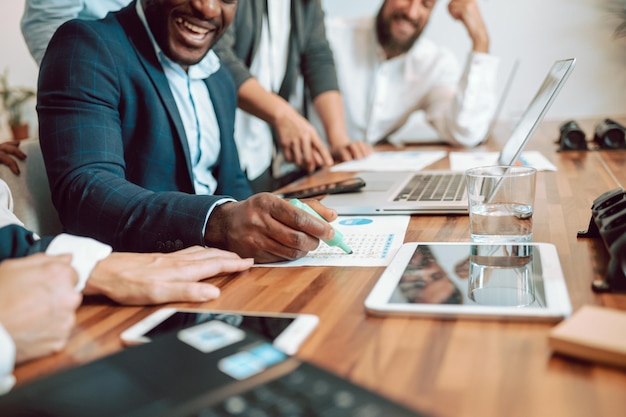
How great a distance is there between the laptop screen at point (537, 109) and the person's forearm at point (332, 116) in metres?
Result: 0.88

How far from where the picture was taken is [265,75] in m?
2.39

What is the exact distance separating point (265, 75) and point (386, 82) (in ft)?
1.79

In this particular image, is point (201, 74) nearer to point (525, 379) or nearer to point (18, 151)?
point (18, 151)

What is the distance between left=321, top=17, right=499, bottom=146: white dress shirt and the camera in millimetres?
2539

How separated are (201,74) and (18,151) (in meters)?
0.46

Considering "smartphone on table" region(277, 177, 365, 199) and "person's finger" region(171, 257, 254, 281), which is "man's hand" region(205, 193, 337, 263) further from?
"smartphone on table" region(277, 177, 365, 199)

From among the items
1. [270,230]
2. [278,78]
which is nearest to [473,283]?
[270,230]

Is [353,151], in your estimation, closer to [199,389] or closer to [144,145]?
[144,145]

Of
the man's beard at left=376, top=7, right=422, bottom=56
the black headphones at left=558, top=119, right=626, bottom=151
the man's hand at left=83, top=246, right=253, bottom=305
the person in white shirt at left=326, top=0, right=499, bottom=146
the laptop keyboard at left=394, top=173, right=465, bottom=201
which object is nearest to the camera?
the man's hand at left=83, top=246, right=253, bottom=305

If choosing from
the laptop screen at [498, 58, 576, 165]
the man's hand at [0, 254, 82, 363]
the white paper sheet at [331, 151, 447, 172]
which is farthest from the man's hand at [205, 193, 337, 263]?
the white paper sheet at [331, 151, 447, 172]

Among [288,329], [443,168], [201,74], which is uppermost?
[201,74]

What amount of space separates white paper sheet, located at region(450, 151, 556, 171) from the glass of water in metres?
0.72

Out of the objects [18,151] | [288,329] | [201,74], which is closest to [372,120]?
[201,74]

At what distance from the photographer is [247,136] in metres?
2.44
